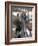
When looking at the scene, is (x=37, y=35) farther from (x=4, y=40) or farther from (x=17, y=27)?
(x=4, y=40)

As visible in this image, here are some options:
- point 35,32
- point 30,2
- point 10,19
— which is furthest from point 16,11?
point 35,32

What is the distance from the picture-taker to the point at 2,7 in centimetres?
124

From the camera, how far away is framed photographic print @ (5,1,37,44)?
4.03ft

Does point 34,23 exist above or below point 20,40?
above

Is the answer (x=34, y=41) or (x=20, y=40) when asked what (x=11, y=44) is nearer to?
(x=20, y=40)

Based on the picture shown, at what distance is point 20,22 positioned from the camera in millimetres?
1270

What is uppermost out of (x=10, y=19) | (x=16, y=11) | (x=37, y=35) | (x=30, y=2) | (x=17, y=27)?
(x=30, y=2)

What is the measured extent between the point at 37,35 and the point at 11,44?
1.29 ft

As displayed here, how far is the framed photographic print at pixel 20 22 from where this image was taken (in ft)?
4.03

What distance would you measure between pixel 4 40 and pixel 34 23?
1.58 ft

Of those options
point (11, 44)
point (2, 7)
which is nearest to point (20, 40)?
point (11, 44)

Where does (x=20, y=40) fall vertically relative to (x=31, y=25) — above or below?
below

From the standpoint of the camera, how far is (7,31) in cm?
122

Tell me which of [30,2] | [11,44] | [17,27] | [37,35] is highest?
[30,2]
